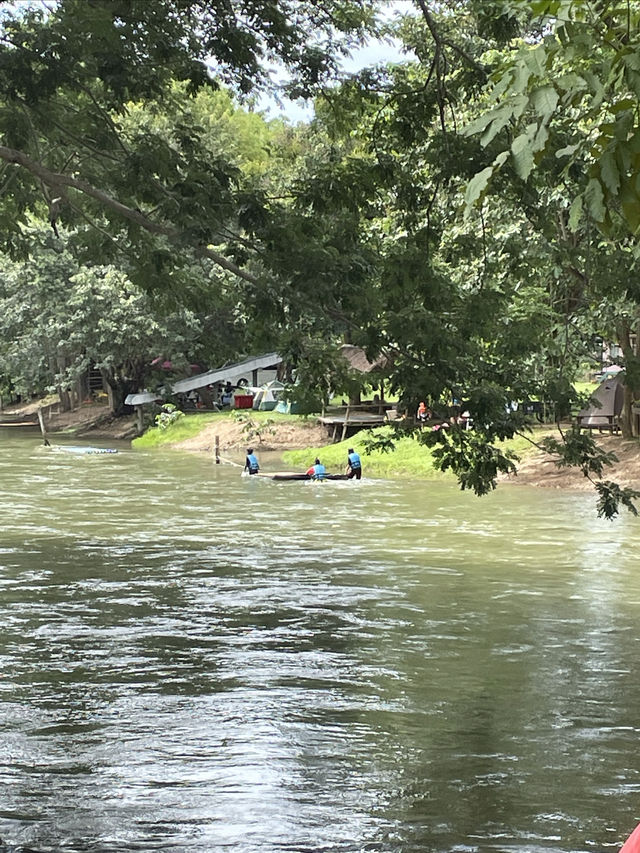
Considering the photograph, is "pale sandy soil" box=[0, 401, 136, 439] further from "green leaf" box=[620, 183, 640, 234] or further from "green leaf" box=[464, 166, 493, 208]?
"green leaf" box=[620, 183, 640, 234]

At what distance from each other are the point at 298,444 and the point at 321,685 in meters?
31.9

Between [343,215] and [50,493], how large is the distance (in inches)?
854

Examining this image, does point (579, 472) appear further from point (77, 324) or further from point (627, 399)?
point (77, 324)

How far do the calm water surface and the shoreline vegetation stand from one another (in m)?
5.61

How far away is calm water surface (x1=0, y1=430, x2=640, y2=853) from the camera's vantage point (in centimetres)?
903

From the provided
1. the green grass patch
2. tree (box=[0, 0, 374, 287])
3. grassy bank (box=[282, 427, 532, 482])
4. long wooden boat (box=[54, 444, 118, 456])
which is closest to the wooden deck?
grassy bank (box=[282, 427, 532, 482])

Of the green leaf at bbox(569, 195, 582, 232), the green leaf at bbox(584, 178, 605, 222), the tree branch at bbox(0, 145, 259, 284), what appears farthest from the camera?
the tree branch at bbox(0, 145, 259, 284)

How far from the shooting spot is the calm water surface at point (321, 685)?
9031 mm

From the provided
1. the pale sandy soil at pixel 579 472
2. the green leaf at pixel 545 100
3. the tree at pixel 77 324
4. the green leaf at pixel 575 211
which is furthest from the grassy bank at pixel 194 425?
the green leaf at pixel 545 100

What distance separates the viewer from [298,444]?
44.8 m

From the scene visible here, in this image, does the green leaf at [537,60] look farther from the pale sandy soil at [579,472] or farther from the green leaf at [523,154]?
the pale sandy soil at [579,472]

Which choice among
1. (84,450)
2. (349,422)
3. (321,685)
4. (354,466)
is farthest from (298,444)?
(321,685)

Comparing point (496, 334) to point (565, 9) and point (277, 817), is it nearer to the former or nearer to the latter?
point (277, 817)

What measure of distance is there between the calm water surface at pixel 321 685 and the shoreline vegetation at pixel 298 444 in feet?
18.4
